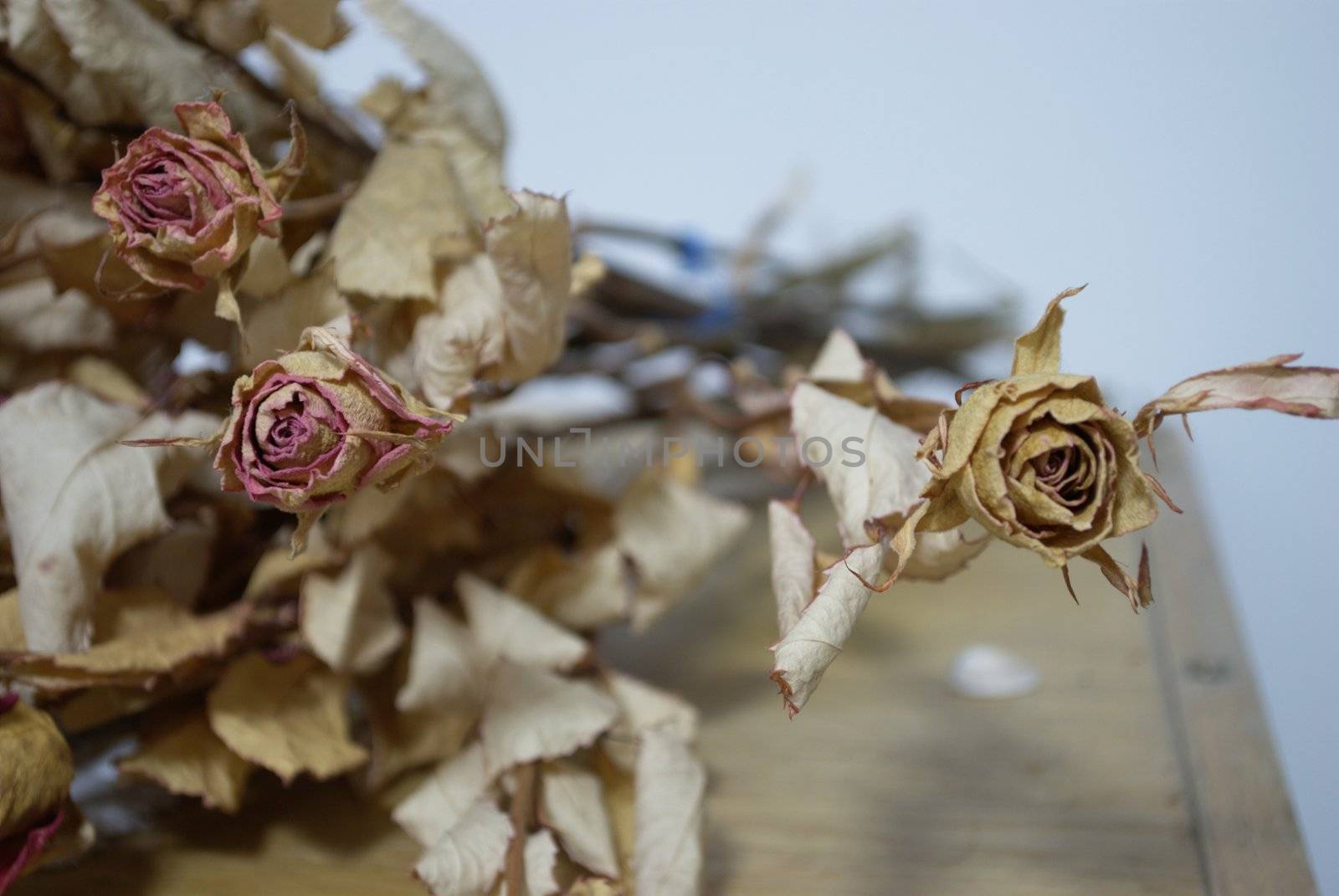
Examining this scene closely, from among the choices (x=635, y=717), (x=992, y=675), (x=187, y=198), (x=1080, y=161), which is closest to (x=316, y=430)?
(x=187, y=198)

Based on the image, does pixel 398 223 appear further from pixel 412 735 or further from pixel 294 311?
pixel 412 735

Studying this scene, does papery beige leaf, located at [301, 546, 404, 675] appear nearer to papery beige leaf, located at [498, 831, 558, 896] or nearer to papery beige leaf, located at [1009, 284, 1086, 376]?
papery beige leaf, located at [498, 831, 558, 896]

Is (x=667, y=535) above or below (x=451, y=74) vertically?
below

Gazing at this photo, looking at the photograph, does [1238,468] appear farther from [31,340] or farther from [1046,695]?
[31,340]

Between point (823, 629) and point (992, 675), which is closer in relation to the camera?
point (823, 629)

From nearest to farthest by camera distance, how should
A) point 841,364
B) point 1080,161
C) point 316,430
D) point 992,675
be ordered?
point 316,430 < point 841,364 < point 992,675 < point 1080,161

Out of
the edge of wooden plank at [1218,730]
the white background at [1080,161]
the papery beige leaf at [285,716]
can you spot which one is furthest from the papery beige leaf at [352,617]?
the edge of wooden plank at [1218,730]

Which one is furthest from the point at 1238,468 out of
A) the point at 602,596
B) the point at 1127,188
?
→ the point at 602,596

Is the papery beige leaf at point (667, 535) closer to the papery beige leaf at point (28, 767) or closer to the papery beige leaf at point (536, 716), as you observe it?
the papery beige leaf at point (536, 716)
